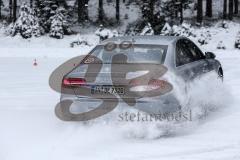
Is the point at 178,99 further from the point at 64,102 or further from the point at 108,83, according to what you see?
the point at 64,102

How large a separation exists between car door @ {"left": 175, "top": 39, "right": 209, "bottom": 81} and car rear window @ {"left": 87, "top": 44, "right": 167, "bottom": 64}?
0.32 metres

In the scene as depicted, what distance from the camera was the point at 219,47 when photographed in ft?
91.6

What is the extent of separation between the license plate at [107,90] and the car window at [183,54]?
1.27m

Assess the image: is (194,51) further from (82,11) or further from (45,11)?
(82,11)

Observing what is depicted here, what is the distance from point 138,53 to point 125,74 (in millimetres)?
859

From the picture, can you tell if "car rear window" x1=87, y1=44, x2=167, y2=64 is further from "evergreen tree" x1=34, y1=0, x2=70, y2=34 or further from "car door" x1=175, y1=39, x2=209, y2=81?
"evergreen tree" x1=34, y1=0, x2=70, y2=34

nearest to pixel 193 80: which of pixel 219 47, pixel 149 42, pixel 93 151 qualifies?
A: pixel 149 42

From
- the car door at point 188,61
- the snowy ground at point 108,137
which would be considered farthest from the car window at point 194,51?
the snowy ground at point 108,137

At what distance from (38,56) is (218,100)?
1443 cm

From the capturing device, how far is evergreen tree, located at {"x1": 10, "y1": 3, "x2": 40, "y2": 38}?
3766cm

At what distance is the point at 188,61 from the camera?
8.98 meters

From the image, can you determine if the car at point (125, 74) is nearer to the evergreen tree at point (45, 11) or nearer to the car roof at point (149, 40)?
the car roof at point (149, 40)

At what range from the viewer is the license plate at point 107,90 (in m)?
7.50

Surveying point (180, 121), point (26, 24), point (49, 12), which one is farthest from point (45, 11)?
point (180, 121)
